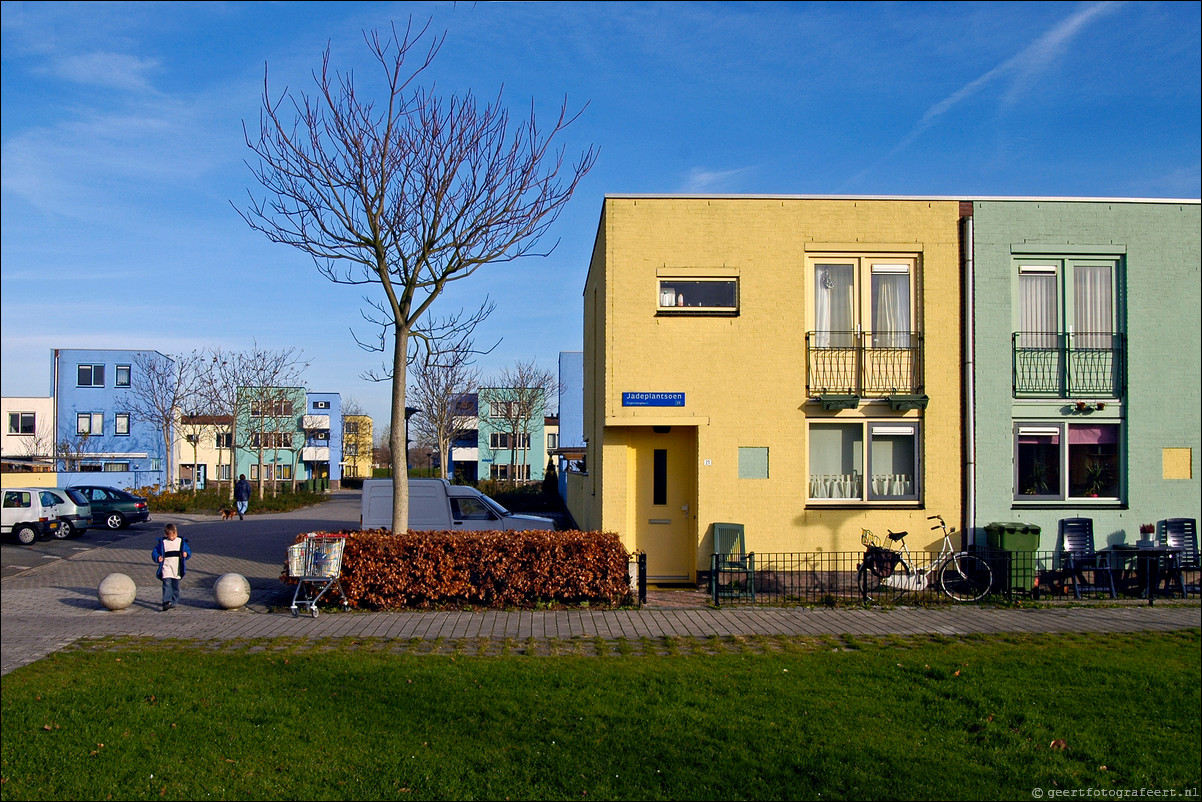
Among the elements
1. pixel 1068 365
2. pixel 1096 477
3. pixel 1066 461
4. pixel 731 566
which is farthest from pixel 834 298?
pixel 1096 477

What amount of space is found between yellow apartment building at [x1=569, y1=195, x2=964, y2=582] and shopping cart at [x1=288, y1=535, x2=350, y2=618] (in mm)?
4908

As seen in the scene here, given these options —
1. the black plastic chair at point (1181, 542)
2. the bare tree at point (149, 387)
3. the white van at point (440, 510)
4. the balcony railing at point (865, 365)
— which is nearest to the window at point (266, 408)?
the white van at point (440, 510)

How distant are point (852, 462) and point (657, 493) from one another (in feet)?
11.9

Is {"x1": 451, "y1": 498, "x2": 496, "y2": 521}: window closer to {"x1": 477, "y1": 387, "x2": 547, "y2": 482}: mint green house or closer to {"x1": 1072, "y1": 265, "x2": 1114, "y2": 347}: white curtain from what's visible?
{"x1": 1072, "y1": 265, "x2": 1114, "y2": 347}: white curtain

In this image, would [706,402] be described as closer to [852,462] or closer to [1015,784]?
[852,462]

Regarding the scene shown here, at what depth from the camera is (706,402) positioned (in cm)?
1547

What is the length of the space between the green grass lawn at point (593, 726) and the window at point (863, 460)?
6065 mm

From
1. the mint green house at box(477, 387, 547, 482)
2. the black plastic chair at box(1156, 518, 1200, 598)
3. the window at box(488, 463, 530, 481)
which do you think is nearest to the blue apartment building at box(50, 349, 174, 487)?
the black plastic chair at box(1156, 518, 1200, 598)

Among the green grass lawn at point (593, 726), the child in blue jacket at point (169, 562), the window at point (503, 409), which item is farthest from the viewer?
the window at point (503, 409)

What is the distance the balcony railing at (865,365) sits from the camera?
1559 cm

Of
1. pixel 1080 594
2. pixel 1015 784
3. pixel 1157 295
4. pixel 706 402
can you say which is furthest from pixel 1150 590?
pixel 1015 784

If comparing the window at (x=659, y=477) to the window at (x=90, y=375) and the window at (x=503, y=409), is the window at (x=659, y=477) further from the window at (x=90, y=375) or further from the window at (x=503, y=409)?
the window at (x=503, y=409)

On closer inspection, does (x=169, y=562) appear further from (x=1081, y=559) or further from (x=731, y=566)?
(x=1081, y=559)

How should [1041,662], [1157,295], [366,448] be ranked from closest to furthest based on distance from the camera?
[1041,662]
[1157,295]
[366,448]
